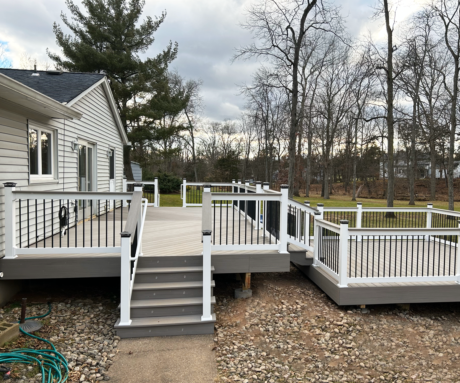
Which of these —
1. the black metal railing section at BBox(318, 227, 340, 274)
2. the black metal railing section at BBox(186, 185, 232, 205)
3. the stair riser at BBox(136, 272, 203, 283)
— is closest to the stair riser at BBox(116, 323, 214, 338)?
the stair riser at BBox(136, 272, 203, 283)

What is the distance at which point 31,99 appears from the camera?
4.50 m

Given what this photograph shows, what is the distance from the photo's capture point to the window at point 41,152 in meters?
5.80

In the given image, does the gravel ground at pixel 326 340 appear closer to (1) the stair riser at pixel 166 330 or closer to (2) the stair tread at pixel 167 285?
(1) the stair riser at pixel 166 330

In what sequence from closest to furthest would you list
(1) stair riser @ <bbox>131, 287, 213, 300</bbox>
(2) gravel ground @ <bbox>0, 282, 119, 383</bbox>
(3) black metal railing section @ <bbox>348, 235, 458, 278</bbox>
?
(2) gravel ground @ <bbox>0, 282, 119, 383</bbox>, (1) stair riser @ <bbox>131, 287, 213, 300</bbox>, (3) black metal railing section @ <bbox>348, 235, 458, 278</bbox>

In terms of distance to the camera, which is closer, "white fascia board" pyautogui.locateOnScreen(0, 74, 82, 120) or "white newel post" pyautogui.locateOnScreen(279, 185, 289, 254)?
"white fascia board" pyautogui.locateOnScreen(0, 74, 82, 120)

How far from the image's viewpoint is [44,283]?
545 centimetres

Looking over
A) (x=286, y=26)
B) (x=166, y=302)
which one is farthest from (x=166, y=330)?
(x=286, y=26)

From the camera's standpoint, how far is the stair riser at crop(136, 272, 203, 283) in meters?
4.65

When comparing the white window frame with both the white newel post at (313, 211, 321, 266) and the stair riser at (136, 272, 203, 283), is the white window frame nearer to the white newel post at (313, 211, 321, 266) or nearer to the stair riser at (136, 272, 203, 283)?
the stair riser at (136, 272, 203, 283)

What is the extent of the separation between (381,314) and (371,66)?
1227 centimetres

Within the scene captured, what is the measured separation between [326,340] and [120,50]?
754 inches

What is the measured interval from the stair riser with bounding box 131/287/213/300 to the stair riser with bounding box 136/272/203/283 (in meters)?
0.22

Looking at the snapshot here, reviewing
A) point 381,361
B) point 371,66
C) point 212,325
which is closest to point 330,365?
point 381,361

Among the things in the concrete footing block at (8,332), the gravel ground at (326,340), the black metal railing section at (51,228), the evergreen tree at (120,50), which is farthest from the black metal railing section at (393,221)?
the evergreen tree at (120,50)
